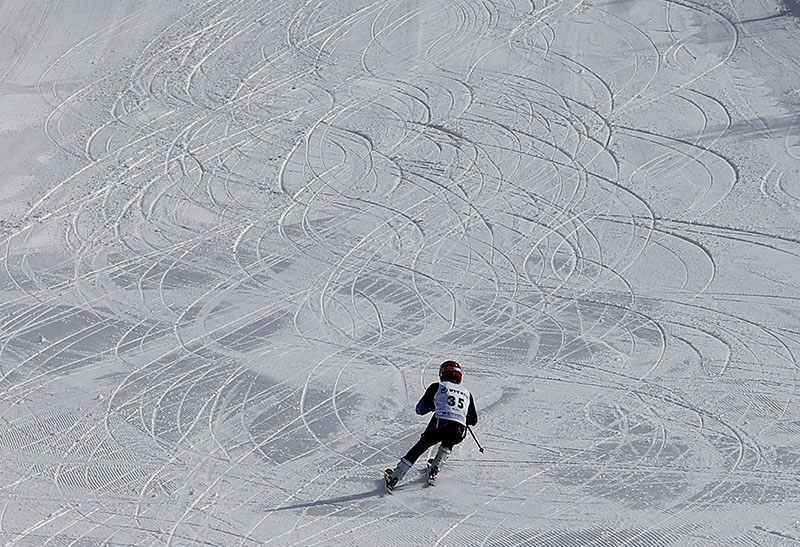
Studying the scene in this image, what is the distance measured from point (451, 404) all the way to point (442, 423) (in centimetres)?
18

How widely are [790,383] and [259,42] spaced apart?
420 inches

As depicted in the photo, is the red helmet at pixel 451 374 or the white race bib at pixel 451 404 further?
the red helmet at pixel 451 374

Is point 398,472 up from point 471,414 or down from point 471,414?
down

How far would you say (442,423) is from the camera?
9.05m

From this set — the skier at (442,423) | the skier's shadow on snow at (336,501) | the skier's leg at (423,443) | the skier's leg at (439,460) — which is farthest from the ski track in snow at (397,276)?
the skier's leg at (423,443)

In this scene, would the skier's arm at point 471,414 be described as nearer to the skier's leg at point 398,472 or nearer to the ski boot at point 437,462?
the ski boot at point 437,462

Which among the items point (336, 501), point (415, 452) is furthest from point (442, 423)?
point (336, 501)

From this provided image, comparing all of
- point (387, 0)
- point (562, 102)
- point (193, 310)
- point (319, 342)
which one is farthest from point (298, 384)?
point (387, 0)

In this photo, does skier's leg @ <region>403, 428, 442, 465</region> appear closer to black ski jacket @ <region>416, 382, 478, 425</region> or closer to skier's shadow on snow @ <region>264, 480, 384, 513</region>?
black ski jacket @ <region>416, 382, 478, 425</region>

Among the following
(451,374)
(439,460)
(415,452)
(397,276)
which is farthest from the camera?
(397,276)

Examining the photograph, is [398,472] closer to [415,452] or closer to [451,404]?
[415,452]

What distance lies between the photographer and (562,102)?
15.8m

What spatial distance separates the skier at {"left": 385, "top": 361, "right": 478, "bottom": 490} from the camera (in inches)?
355

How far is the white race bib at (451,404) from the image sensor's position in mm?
9055
